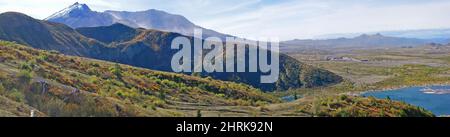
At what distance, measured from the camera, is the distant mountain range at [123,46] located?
91.3 meters

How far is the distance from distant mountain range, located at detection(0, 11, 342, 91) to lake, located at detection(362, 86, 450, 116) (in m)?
16.7

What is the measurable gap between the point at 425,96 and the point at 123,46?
6547 cm

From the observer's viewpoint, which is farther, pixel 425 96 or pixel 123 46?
pixel 123 46

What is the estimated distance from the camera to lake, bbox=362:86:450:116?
66925 millimetres

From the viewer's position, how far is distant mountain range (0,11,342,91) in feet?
300

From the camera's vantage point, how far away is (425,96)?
81.8 metres

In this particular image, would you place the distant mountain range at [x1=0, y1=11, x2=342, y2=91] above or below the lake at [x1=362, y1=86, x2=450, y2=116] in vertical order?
above

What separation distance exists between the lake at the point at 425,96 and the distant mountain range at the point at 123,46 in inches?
656

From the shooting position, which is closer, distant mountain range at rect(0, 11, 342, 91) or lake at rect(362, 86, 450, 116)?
lake at rect(362, 86, 450, 116)
